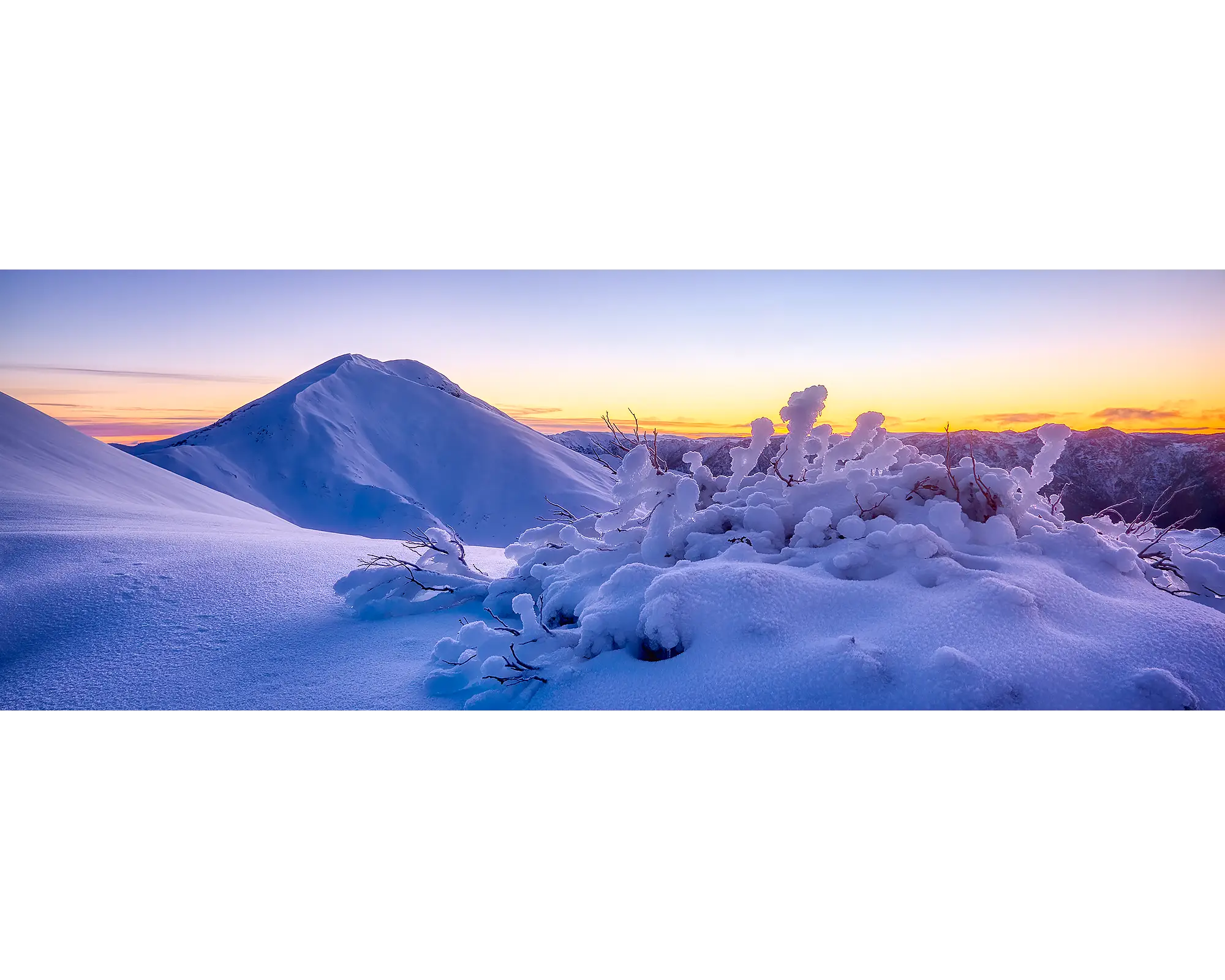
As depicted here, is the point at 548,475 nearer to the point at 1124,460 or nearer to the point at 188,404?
the point at 188,404

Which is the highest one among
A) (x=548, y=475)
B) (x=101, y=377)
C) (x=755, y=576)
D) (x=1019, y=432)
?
(x=101, y=377)

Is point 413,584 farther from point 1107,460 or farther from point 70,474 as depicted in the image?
point 1107,460

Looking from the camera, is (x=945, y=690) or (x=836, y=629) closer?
(x=945, y=690)

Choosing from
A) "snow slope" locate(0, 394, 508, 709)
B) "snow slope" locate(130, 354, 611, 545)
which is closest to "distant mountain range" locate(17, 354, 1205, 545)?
"snow slope" locate(130, 354, 611, 545)

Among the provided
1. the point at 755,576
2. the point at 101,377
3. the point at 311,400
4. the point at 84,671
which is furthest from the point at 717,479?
the point at 311,400

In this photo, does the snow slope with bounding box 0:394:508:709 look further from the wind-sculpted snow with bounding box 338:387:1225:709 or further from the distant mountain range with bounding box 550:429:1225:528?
the distant mountain range with bounding box 550:429:1225:528

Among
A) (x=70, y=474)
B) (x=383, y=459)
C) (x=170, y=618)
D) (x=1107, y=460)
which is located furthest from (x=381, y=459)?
(x=1107, y=460)
